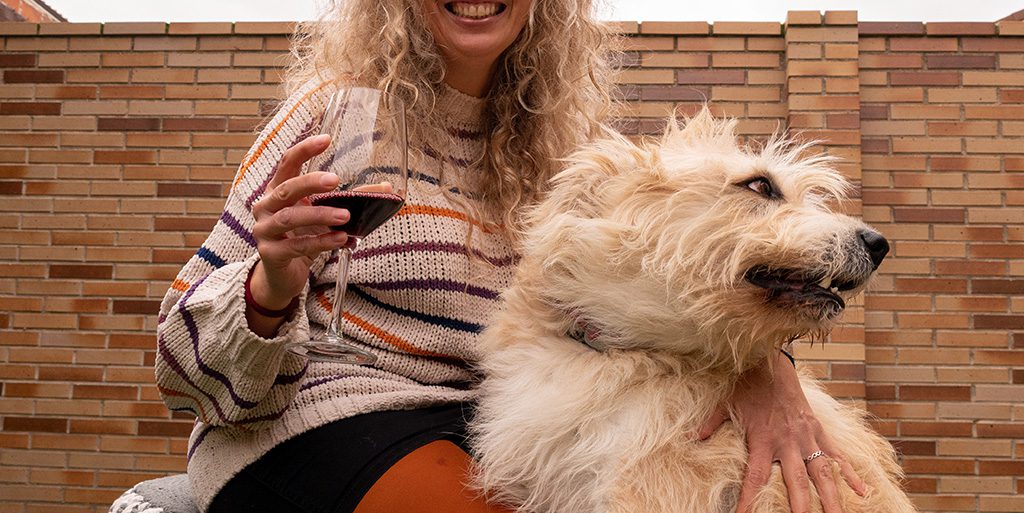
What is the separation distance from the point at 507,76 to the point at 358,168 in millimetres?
1123

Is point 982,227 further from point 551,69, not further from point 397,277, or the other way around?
point 397,277

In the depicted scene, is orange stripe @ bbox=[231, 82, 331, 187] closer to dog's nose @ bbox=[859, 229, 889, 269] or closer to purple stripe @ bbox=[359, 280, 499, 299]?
purple stripe @ bbox=[359, 280, 499, 299]

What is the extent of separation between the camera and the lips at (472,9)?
223cm

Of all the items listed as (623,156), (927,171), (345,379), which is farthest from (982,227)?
(345,379)

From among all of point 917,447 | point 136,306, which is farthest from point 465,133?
point 917,447

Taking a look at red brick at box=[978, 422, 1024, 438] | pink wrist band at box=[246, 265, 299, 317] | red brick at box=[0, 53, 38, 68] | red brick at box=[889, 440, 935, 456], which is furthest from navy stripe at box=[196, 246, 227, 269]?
red brick at box=[978, 422, 1024, 438]

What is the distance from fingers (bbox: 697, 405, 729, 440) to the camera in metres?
1.68

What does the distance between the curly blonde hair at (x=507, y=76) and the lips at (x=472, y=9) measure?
0.28 ft

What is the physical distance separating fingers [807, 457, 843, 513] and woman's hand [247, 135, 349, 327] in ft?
3.09

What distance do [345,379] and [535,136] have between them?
906 millimetres

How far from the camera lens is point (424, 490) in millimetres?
1699

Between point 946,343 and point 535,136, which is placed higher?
point 535,136

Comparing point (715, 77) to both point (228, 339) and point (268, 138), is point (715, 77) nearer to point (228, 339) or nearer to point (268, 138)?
point (268, 138)

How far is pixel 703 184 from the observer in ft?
5.90
